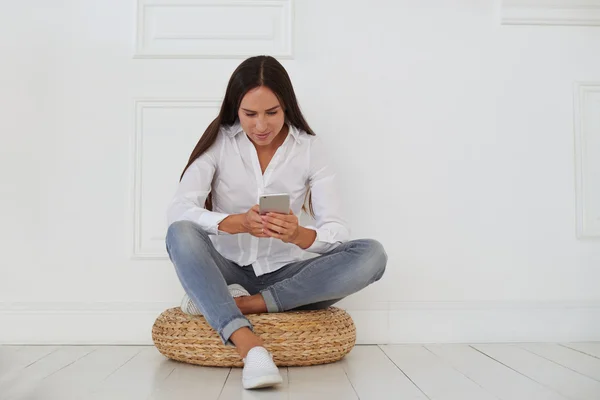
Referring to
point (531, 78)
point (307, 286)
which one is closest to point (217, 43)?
point (307, 286)

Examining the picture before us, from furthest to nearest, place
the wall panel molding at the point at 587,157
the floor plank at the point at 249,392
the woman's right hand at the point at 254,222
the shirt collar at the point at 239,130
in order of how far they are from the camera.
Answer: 1. the wall panel molding at the point at 587,157
2. the shirt collar at the point at 239,130
3. the woman's right hand at the point at 254,222
4. the floor plank at the point at 249,392

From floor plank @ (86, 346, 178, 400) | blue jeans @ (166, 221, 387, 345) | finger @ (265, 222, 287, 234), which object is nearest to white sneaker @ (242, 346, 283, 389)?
blue jeans @ (166, 221, 387, 345)

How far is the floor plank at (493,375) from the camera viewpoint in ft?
4.63

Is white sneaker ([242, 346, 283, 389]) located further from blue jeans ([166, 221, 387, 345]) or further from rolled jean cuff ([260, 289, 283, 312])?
rolled jean cuff ([260, 289, 283, 312])

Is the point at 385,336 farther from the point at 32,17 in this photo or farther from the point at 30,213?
the point at 32,17

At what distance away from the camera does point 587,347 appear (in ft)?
7.07

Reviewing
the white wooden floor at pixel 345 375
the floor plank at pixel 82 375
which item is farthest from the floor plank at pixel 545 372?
the floor plank at pixel 82 375

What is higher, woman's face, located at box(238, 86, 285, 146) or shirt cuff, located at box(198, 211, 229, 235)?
woman's face, located at box(238, 86, 285, 146)

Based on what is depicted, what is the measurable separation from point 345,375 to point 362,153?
91 cm

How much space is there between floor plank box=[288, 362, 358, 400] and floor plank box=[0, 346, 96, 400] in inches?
24.5

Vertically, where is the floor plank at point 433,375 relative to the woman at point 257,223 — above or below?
below

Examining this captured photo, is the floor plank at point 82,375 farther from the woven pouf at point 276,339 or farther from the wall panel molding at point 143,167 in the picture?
the wall panel molding at point 143,167

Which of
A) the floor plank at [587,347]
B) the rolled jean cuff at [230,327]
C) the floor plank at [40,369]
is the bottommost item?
the floor plank at [587,347]

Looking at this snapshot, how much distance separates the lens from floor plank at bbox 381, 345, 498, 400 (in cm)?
140
